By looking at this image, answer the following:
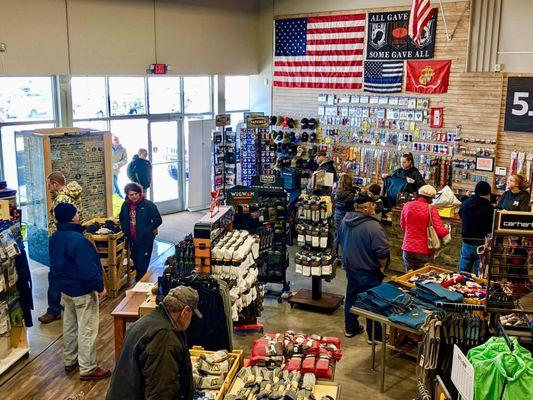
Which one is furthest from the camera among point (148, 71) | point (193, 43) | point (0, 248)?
point (193, 43)

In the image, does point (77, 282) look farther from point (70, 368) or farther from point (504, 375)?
point (504, 375)

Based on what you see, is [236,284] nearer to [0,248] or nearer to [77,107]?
[0,248]

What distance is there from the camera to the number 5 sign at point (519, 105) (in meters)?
9.71

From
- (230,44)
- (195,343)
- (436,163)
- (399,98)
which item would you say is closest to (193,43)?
(230,44)

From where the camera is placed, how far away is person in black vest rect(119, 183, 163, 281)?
8164 millimetres

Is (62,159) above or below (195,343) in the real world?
above

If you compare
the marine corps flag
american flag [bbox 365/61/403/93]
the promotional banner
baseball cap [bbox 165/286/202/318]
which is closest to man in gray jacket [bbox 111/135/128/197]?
american flag [bbox 365/61/403/93]

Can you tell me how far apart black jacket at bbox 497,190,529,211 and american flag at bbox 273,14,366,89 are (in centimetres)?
466

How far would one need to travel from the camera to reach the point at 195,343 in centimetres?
555

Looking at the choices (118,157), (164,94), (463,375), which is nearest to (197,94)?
(164,94)

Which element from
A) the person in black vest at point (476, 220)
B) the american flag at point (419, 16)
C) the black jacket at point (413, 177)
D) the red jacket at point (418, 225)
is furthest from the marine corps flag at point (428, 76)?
the red jacket at point (418, 225)

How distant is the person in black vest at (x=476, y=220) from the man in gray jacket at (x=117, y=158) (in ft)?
22.9

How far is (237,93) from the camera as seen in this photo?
1461 centimetres

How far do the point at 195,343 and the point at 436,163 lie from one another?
6.84 meters
